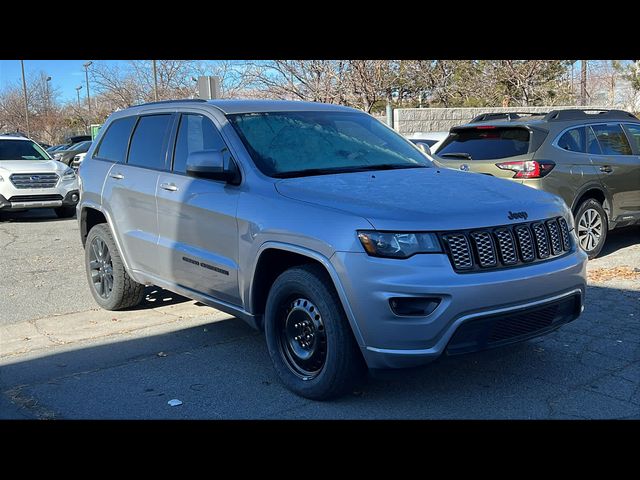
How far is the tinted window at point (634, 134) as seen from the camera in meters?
9.14

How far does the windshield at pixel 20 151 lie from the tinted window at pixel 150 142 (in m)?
9.33

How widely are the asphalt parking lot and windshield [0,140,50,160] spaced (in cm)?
814

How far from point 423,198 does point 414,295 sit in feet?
2.30

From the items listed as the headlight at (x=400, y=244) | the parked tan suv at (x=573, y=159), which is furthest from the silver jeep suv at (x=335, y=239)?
the parked tan suv at (x=573, y=159)

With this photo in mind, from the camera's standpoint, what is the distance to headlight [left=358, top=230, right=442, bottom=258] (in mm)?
3820

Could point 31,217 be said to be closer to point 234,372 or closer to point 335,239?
point 234,372

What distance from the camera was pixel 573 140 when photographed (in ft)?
27.6

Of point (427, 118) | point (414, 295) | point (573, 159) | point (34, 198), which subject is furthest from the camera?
point (427, 118)

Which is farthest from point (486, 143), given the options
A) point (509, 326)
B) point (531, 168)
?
point (509, 326)

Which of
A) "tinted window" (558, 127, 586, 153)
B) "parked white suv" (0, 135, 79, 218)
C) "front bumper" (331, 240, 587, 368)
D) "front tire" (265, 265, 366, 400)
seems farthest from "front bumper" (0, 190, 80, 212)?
"front bumper" (331, 240, 587, 368)

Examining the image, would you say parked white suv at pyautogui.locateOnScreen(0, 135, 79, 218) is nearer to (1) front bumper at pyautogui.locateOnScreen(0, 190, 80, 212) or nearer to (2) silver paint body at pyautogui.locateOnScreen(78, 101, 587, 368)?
(1) front bumper at pyautogui.locateOnScreen(0, 190, 80, 212)

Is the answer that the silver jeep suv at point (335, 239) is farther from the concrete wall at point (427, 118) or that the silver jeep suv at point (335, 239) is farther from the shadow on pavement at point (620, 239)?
the concrete wall at point (427, 118)
